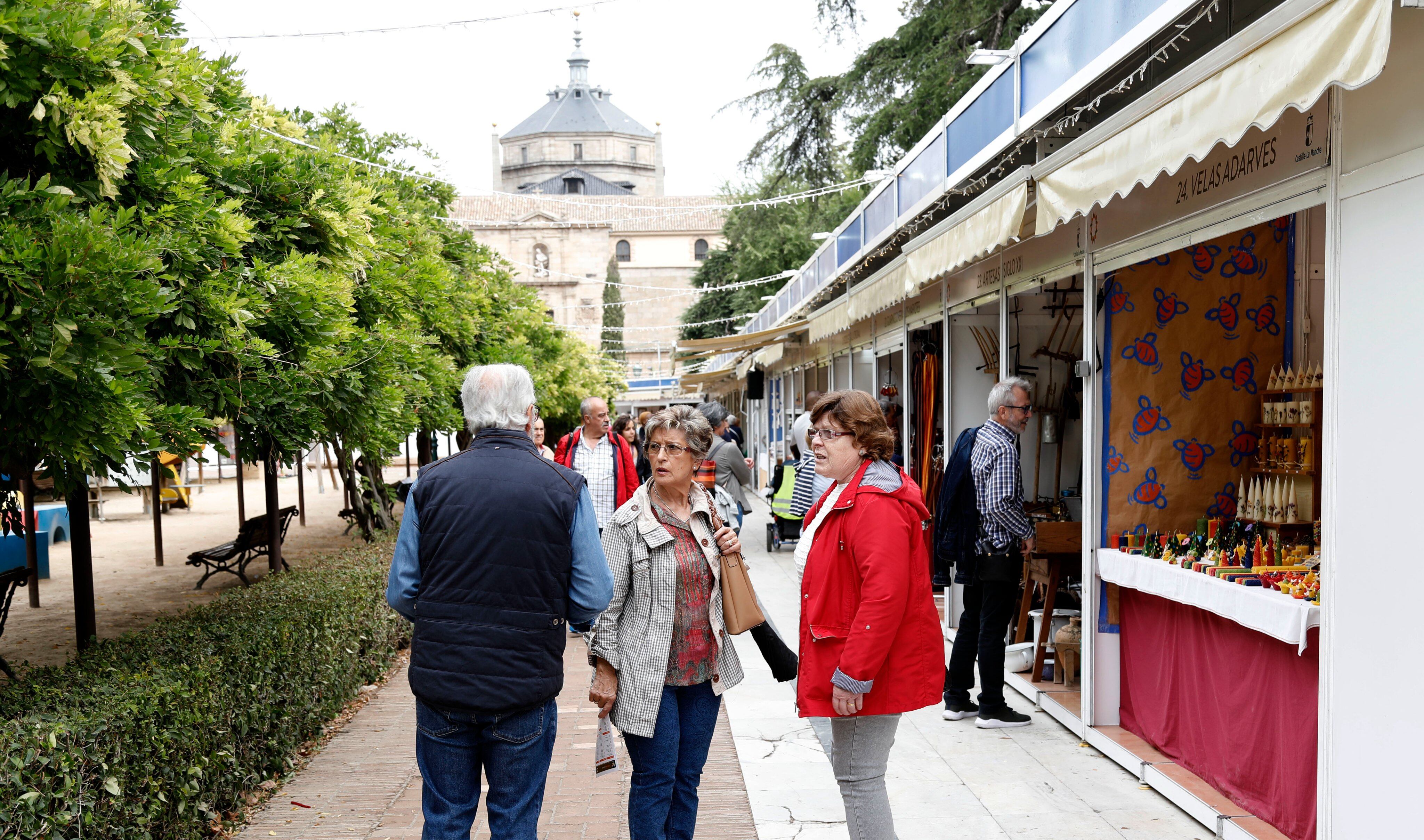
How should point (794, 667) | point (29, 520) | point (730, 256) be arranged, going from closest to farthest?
point (794, 667) < point (29, 520) < point (730, 256)

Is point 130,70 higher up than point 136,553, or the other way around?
point 130,70

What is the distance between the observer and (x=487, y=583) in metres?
2.81

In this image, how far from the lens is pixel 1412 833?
2887mm

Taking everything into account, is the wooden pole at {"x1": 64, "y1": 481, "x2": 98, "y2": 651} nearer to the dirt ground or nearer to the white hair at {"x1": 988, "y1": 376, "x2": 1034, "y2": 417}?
the dirt ground

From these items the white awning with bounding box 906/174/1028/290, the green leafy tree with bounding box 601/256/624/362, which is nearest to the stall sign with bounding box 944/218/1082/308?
the white awning with bounding box 906/174/1028/290

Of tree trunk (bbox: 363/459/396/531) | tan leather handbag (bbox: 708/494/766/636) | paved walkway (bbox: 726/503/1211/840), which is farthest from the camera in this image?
tree trunk (bbox: 363/459/396/531)

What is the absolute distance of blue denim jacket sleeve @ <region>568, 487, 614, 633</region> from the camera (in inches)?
117

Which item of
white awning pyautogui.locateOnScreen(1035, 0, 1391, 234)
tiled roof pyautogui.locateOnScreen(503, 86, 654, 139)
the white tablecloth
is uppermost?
tiled roof pyautogui.locateOnScreen(503, 86, 654, 139)

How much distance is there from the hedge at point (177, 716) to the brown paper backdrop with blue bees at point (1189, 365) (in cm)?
393

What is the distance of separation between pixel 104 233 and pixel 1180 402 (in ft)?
14.4

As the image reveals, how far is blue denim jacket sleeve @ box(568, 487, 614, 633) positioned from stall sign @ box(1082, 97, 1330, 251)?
2.25 metres

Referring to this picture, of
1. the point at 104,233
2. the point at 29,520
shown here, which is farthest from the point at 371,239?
the point at 29,520

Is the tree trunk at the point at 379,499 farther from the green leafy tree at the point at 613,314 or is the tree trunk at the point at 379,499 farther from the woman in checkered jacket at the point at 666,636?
A: the green leafy tree at the point at 613,314

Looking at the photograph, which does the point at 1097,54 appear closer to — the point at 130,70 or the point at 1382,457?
the point at 1382,457
